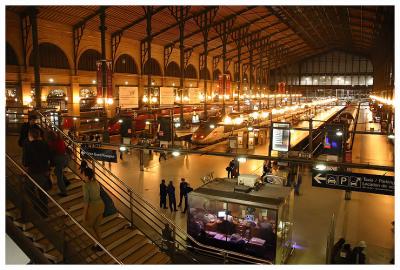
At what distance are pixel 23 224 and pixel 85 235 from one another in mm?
1145

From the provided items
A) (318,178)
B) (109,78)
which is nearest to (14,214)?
(318,178)

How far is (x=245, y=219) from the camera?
861 cm

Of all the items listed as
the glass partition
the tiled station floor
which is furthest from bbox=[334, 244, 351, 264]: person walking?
the glass partition

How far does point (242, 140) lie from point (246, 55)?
24.0m

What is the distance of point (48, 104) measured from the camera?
21.0 m

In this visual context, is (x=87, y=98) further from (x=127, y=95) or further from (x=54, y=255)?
(x=54, y=255)

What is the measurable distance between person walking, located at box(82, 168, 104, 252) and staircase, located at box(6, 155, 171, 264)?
27cm

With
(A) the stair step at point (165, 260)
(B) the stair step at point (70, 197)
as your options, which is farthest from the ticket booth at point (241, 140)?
(B) the stair step at point (70, 197)

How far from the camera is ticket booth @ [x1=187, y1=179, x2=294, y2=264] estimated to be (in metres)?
8.26

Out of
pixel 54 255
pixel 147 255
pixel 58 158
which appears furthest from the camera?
pixel 147 255

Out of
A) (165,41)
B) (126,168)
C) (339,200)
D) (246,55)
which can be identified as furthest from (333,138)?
(246,55)

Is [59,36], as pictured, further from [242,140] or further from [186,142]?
[242,140]

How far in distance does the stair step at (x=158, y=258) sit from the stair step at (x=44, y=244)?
208 cm

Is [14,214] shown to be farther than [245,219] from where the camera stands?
No
